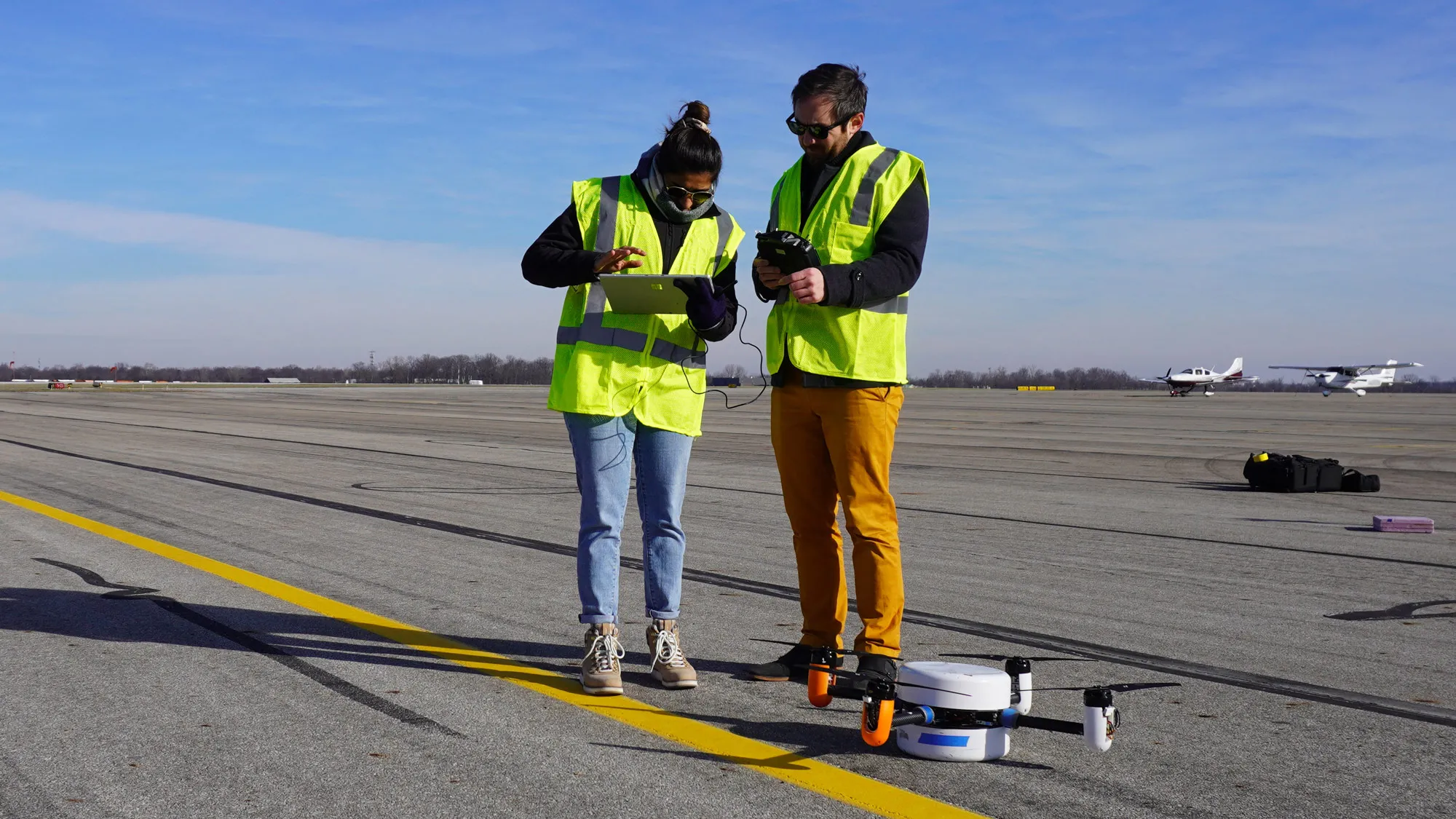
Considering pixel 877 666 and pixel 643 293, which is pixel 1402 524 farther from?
pixel 643 293

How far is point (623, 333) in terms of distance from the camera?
4090 mm

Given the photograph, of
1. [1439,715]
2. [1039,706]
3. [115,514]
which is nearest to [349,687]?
[1039,706]

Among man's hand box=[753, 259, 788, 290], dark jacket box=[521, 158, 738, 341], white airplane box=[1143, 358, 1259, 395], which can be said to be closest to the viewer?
man's hand box=[753, 259, 788, 290]

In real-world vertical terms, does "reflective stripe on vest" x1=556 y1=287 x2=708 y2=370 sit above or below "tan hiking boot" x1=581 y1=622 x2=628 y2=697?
above

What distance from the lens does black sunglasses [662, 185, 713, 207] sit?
13.2 feet

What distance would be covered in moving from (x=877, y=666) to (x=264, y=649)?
243 cm

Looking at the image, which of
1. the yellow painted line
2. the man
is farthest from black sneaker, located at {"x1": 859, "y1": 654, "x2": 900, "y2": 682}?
the yellow painted line

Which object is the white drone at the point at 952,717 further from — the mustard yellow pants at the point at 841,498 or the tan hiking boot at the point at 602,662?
the tan hiking boot at the point at 602,662

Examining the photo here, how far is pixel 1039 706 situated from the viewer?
3.74 metres

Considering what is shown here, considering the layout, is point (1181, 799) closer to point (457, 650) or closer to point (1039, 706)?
point (1039, 706)

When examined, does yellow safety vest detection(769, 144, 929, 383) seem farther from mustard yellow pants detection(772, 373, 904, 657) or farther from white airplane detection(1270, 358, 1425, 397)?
white airplane detection(1270, 358, 1425, 397)

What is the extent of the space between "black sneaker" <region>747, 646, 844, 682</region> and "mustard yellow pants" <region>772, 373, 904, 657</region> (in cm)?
6

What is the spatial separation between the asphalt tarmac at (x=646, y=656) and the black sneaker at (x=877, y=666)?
6.7 inches

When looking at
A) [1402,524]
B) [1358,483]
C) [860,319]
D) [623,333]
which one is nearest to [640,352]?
[623,333]
